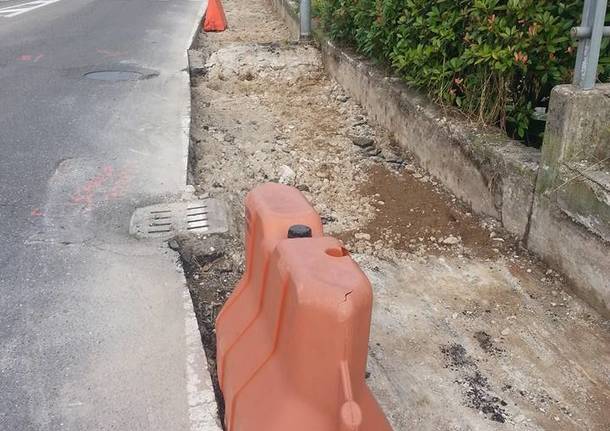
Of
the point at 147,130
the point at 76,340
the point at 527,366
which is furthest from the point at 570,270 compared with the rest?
the point at 147,130

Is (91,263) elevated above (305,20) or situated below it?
→ below

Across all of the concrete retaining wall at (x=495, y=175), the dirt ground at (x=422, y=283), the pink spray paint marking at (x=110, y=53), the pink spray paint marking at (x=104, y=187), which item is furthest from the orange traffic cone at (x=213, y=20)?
the pink spray paint marking at (x=104, y=187)

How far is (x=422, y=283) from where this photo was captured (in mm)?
3754

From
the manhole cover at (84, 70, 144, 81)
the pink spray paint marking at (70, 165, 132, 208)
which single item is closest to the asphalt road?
the pink spray paint marking at (70, 165, 132, 208)

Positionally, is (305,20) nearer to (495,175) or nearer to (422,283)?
(495,175)

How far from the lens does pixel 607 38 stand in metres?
3.74

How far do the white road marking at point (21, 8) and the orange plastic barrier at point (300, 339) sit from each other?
47.3 feet

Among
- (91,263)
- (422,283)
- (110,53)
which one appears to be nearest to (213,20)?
(110,53)

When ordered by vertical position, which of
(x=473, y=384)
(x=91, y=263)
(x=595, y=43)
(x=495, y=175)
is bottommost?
(x=473, y=384)

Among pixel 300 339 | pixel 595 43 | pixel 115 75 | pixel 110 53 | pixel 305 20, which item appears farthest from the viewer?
pixel 110 53

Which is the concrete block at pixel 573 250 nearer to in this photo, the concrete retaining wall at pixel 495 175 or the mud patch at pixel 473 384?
the concrete retaining wall at pixel 495 175

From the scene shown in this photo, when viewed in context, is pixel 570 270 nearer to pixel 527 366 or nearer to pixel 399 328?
pixel 527 366

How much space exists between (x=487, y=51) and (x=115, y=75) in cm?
598

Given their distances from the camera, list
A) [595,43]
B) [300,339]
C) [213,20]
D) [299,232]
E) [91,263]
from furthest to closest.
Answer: [213,20], [91,263], [595,43], [299,232], [300,339]
